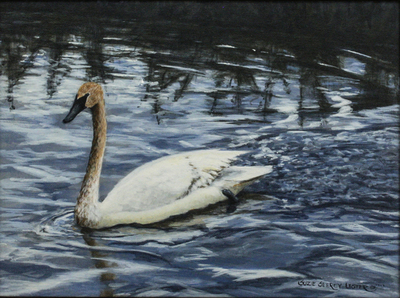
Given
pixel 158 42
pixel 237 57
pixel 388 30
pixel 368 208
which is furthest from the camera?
pixel 388 30

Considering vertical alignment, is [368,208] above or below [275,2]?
below

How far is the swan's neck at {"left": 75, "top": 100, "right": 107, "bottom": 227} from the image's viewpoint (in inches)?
265

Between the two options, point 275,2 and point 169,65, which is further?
point 275,2

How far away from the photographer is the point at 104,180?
26.3 ft

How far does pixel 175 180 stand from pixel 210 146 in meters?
2.16

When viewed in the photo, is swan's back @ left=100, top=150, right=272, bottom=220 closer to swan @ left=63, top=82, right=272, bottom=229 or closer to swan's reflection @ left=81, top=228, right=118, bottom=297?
swan @ left=63, top=82, right=272, bottom=229

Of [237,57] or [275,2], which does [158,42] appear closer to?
[237,57]

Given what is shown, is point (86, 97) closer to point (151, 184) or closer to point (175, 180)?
point (151, 184)

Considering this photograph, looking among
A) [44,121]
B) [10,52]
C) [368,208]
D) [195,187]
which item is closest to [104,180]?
[195,187]

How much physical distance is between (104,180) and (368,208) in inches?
116

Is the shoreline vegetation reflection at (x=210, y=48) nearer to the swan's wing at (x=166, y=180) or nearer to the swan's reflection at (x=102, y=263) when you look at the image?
the swan's wing at (x=166, y=180)
